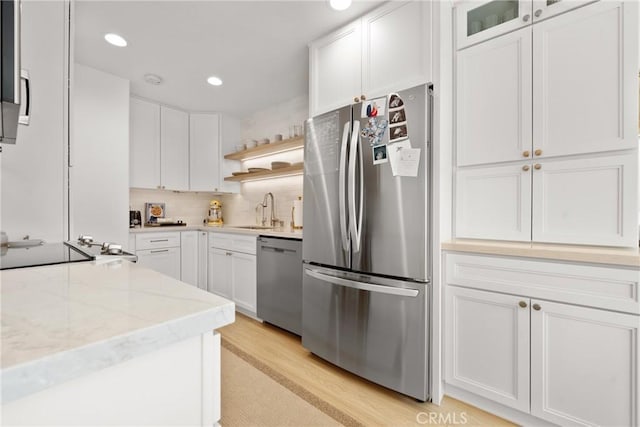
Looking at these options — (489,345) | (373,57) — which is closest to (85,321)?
(489,345)

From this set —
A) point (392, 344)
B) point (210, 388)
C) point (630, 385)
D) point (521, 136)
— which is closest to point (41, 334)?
point (210, 388)

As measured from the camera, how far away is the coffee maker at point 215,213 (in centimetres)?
418

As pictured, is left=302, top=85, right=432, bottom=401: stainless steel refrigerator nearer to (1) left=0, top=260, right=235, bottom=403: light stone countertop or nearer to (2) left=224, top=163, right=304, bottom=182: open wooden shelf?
(2) left=224, top=163, right=304, bottom=182: open wooden shelf

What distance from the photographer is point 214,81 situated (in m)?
2.97

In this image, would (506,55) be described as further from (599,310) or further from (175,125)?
(175,125)

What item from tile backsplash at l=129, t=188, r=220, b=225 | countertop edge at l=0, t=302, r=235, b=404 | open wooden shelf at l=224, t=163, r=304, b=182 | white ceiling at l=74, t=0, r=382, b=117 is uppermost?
white ceiling at l=74, t=0, r=382, b=117

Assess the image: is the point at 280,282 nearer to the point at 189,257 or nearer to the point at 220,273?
the point at 220,273

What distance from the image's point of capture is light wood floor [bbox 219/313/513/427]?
1550mm

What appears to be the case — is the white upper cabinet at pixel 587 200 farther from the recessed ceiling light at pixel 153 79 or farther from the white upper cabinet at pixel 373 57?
the recessed ceiling light at pixel 153 79

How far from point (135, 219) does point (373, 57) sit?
128 inches

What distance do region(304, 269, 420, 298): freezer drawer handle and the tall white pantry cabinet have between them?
56cm

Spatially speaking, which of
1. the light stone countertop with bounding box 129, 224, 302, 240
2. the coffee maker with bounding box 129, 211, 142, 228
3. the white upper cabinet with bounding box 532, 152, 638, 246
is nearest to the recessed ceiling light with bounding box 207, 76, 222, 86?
the light stone countertop with bounding box 129, 224, 302, 240

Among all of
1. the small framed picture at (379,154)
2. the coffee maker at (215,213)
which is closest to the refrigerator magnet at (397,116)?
the small framed picture at (379,154)

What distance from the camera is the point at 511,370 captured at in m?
1.50
